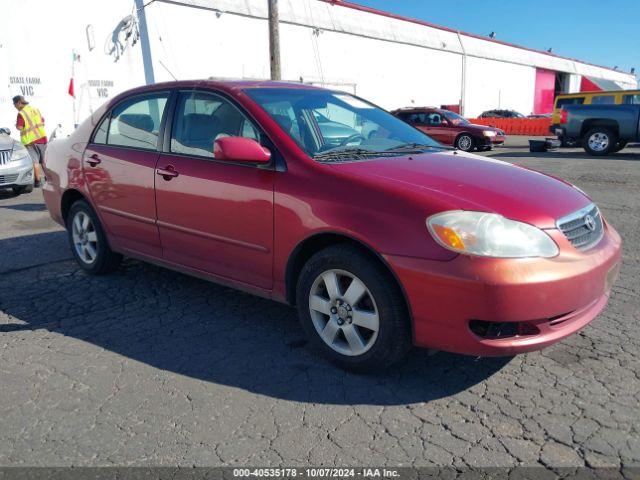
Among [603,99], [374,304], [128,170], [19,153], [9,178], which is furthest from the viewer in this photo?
[603,99]

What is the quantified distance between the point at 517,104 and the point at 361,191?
43.0 metres

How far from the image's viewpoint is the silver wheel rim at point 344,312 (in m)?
2.92

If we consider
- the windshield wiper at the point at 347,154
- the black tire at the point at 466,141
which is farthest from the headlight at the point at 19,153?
the black tire at the point at 466,141

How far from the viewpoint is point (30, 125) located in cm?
958

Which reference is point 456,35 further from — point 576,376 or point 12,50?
point 576,376

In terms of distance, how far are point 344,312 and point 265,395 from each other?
0.61 m

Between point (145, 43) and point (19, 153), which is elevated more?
point (145, 43)

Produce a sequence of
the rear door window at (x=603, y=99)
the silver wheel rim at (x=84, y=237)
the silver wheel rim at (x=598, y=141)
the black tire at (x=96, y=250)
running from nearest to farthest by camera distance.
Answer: the black tire at (x=96, y=250) → the silver wheel rim at (x=84, y=237) → the silver wheel rim at (x=598, y=141) → the rear door window at (x=603, y=99)

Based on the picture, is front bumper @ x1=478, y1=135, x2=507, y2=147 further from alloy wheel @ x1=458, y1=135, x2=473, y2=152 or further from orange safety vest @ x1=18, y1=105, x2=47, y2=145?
orange safety vest @ x1=18, y1=105, x2=47, y2=145

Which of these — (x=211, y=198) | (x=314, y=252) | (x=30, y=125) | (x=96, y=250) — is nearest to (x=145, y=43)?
(x=30, y=125)

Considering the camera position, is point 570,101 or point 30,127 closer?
point 30,127

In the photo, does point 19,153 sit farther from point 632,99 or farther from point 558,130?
point 632,99

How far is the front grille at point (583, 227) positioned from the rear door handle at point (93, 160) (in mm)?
3528

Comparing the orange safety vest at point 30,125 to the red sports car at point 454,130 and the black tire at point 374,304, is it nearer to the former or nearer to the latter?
the black tire at point 374,304
